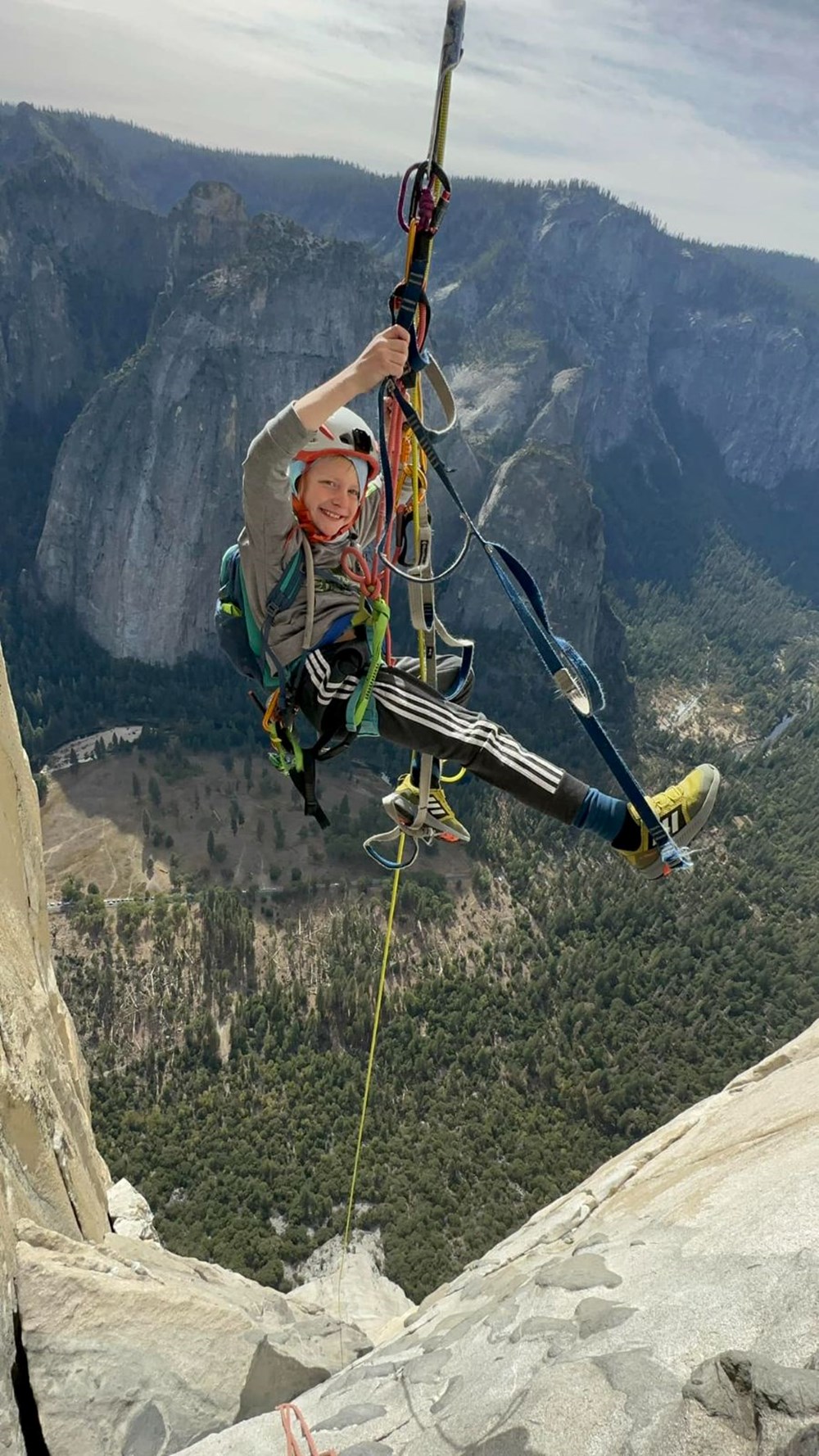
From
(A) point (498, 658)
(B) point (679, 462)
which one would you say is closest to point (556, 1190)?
(A) point (498, 658)

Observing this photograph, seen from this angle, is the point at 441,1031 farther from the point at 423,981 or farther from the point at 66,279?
the point at 66,279

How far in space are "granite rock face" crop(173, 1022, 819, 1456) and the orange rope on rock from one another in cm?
8

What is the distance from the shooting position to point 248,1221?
2553 centimetres

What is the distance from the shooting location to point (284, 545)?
15.6 ft

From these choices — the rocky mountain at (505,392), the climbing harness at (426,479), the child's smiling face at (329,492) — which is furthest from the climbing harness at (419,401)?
the rocky mountain at (505,392)

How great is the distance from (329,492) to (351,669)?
1061 millimetres

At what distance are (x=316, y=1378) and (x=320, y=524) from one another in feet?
17.3

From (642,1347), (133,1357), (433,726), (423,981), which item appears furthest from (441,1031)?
(642,1347)

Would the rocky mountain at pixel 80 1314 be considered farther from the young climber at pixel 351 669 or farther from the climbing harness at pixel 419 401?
the climbing harness at pixel 419 401

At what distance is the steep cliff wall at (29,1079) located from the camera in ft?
16.6

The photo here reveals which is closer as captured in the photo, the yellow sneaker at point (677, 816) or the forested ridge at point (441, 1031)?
the yellow sneaker at point (677, 816)

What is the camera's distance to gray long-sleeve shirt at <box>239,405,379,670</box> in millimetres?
4172

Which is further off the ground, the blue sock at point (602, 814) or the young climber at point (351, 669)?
the young climber at point (351, 669)

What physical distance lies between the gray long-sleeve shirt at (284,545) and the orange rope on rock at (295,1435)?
3921mm
